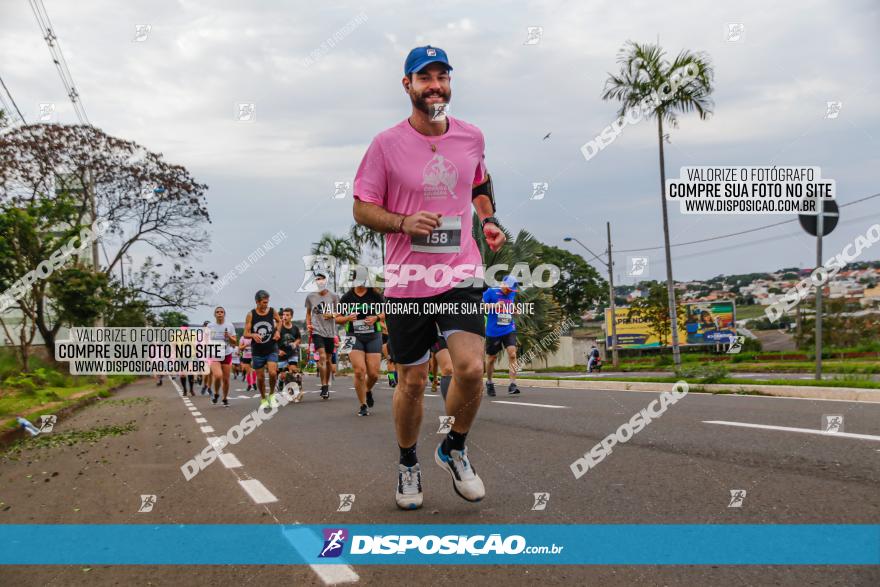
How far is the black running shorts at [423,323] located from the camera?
13.1 ft

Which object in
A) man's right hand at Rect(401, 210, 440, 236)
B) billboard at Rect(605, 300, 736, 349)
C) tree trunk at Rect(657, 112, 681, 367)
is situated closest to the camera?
man's right hand at Rect(401, 210, 440, 236)

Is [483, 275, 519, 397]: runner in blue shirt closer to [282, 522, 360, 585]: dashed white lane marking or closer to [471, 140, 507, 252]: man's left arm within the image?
[471, 140, 507, 252]: man's left arm

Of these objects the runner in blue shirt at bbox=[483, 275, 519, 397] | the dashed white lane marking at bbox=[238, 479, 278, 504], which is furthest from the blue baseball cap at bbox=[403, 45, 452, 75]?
the runner in blue shirt at bbox=[483, 275, 519, 397]

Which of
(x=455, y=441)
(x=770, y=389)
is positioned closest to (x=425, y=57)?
(x=455, y=441)

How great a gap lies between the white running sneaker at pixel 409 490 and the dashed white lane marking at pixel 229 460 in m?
2.63

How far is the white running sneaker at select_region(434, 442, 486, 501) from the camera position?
159 inches

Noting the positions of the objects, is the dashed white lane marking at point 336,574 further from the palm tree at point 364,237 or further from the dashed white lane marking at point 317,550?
the palm tree at point 364,237

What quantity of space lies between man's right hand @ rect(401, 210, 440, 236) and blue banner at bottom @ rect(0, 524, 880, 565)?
1441mm

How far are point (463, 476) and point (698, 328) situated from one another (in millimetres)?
66152

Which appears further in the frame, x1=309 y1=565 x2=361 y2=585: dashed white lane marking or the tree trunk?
the tree trunk

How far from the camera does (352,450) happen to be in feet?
22.5

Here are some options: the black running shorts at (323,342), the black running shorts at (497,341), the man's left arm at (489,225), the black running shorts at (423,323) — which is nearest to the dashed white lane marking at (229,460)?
the black running shorts at (423,323)

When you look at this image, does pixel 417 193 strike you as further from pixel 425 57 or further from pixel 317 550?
pixel 317 550

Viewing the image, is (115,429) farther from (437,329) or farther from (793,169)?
(793,169)
